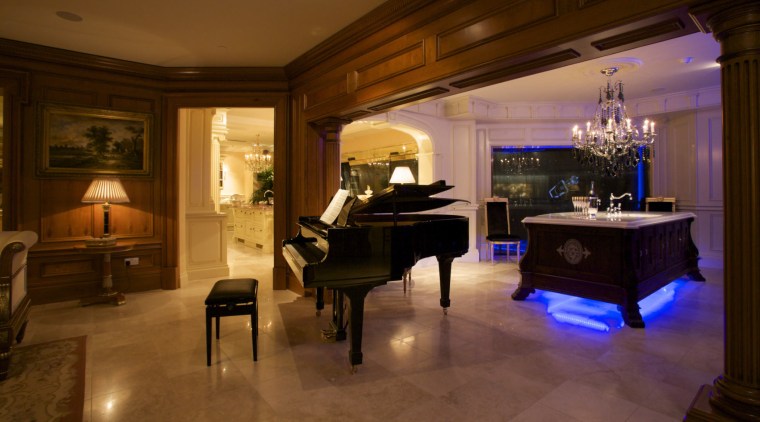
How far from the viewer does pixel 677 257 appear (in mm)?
4992

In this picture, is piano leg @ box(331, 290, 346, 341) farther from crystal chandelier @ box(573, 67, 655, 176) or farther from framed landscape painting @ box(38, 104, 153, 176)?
crystal chandelier @ box(573, 67, 655, 176)

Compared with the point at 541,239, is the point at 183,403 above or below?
below

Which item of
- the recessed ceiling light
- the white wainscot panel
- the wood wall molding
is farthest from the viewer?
the white wainscot panel

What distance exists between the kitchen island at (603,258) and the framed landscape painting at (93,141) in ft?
15.8

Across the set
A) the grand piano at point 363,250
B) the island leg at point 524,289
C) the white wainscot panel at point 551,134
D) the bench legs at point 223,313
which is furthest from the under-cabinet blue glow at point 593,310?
the white wainscot panel at point 551,134

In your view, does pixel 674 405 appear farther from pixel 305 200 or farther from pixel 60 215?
pixel 60 215

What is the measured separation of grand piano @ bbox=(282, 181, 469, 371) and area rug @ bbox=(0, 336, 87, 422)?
1.51 meters

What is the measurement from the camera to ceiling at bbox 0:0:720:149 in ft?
11.1

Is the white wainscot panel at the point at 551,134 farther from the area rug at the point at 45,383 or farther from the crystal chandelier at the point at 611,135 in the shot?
the area rug at the point at 45,383

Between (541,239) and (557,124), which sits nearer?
(541,239)

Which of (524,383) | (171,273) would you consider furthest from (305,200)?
(524,383)

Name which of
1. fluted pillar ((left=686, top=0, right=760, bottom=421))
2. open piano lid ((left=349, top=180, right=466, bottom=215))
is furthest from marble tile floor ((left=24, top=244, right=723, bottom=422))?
open piano lid ((left=349, top=180, right=466, bottom=215))

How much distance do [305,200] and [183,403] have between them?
2.81m

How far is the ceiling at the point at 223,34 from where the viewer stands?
339 cm
